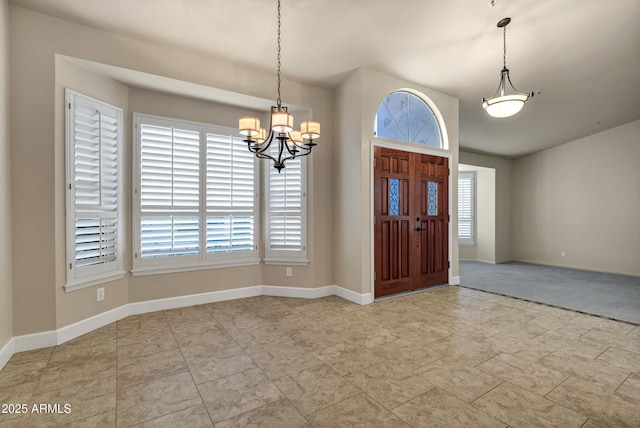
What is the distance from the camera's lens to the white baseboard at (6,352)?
248 centimetres

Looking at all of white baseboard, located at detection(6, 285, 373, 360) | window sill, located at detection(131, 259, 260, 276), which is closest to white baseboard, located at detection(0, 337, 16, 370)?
white baseboard, located at detection(6, 285, 373, 360)

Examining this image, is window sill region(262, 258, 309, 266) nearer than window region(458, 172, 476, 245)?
Yes

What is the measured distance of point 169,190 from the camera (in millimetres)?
3879

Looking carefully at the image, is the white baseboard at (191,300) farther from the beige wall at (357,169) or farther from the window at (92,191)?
the beige wall at (357,169)

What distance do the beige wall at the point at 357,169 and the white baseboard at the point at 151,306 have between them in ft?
0.77

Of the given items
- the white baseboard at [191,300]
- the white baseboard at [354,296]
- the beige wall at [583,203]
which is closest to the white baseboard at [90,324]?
the white baseboard at [191,300]

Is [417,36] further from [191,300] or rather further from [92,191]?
[191,300]

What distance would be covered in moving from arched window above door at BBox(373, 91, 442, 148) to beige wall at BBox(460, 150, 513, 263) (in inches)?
125

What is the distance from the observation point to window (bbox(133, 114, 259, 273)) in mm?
3762

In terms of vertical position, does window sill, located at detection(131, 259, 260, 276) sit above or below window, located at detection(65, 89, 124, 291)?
below

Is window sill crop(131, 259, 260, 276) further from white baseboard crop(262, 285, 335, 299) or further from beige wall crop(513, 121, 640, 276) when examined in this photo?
beige wall crop(513, 121, 640, 276)

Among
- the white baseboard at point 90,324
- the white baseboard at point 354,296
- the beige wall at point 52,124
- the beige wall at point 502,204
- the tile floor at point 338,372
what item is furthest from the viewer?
the beige wall at point 502,204

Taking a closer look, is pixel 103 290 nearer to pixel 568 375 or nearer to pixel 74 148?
pixel 74 148

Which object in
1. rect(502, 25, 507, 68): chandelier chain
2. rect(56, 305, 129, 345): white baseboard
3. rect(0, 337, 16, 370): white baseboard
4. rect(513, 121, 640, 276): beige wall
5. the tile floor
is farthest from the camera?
rect(513, 121, 640, 276): beige wall
